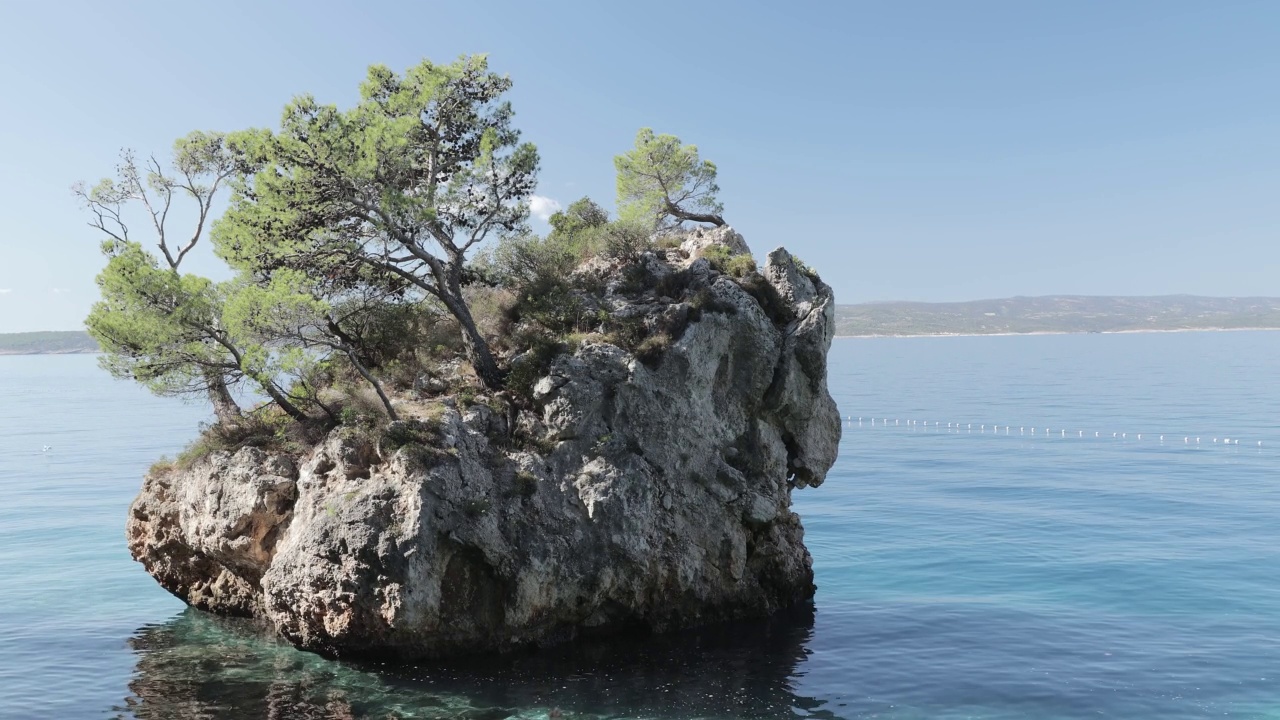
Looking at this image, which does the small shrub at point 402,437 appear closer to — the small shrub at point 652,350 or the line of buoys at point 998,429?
the small shrub at point 652,350

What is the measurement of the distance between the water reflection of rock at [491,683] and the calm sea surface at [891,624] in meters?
0.07

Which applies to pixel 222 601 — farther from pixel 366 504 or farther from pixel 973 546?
pixel 973 546

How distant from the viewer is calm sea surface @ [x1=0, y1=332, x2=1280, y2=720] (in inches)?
784

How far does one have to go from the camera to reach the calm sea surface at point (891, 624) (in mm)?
19922

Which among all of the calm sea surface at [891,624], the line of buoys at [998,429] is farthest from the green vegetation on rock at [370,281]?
the line of buoys at [998,429]

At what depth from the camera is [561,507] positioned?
2261 cm

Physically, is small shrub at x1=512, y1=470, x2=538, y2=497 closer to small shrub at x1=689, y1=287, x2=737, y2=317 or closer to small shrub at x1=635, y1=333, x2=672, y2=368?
small shrub at x1=635, y1=333, x2=672, y2=368

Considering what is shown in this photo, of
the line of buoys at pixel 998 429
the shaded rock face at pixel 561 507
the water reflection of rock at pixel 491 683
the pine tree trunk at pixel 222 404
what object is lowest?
the water reflection of rock at pixel 491 683

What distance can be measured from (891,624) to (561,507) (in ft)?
36.5

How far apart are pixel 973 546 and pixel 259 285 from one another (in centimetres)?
2943

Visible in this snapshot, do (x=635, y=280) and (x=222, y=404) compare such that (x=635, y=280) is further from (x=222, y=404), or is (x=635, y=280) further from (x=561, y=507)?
(x=222, y=404)

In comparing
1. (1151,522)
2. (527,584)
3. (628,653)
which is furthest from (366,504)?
(1151,522)

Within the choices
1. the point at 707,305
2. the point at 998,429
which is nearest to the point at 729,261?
the point at 707,305

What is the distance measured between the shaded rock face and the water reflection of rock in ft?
2.82
